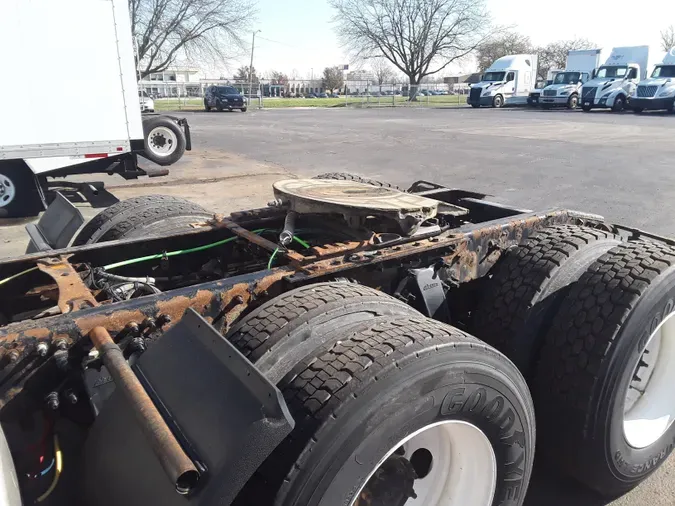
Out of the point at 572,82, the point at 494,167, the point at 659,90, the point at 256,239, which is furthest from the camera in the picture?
the point at 572,82

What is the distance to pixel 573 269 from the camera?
2.83 metres


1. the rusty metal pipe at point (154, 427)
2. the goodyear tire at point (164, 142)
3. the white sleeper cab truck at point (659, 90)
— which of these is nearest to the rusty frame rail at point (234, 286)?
the rusty metal pipe at point (154, 427)

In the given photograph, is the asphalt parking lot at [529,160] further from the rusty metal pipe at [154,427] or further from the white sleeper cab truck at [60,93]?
the white sleeper cab truck at [60,93]

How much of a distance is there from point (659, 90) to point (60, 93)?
30.5 meters

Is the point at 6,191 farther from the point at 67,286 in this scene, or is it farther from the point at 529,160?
the point at 529,160

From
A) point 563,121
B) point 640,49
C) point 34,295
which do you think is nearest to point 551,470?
point 34,295

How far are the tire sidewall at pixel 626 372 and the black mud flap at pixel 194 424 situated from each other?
5.70 ft

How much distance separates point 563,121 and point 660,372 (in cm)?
2532

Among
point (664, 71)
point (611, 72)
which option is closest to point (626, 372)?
point (664, 71)

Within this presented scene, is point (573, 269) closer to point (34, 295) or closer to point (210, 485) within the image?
point (210, 485)

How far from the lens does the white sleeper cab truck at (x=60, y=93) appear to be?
837cm

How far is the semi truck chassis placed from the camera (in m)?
1.59

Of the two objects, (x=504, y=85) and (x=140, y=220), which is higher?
(x=504, y=85)

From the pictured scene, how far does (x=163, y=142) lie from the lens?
43.3 feet
